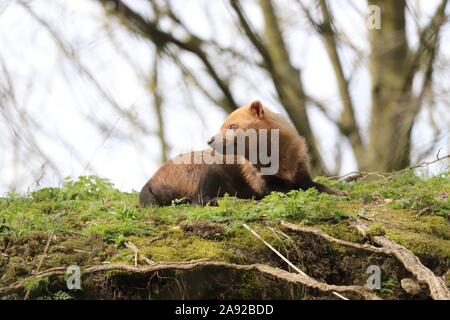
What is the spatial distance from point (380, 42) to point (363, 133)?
5.32 feet

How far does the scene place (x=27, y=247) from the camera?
495 cm

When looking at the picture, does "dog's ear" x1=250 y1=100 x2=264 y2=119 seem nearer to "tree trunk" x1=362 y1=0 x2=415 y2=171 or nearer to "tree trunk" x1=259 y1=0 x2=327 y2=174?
"tree trunk" x1=362 y1=0 x2=415 y2=171

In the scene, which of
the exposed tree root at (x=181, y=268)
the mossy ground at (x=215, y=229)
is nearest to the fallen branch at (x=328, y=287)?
the exposed tree root at (x=181, y=268)

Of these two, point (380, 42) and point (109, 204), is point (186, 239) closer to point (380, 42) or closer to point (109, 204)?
point (109, 204)

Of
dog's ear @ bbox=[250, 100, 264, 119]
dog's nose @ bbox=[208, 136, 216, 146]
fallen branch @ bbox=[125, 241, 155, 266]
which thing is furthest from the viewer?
dog's ear @ bbox=[250, 100, 264, 119]

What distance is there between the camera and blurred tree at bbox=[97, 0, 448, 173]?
1048 centimetres

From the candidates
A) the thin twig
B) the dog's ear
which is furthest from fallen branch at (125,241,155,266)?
the dog's ear

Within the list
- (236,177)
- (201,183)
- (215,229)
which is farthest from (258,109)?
(215,229)

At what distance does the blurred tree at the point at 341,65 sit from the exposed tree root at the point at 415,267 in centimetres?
542

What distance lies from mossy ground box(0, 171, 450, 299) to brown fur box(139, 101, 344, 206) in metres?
0.58

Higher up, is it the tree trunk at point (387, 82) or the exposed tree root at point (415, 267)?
the tree trunk at point (387, 82)

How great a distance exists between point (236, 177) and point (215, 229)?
2.25 metres

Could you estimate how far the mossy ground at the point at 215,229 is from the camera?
473cm
